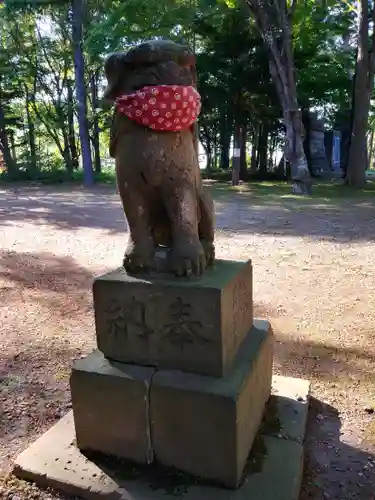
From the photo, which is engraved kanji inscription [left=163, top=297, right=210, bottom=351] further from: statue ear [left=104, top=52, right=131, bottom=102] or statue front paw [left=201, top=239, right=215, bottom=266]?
statue ear [left=104, top=52, right=131, bottom=102]

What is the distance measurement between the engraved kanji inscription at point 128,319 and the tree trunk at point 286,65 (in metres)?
9.55

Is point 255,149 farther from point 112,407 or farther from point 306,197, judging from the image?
point 112,407

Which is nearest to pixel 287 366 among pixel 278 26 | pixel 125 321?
pixel 125 321

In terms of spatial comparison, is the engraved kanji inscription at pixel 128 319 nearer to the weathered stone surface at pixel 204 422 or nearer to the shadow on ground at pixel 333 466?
the weathered stone surface at pixel 204 422

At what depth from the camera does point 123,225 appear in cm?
714

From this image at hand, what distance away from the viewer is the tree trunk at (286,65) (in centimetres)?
1023

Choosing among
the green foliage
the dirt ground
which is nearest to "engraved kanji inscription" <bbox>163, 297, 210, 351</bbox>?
the dirt ground

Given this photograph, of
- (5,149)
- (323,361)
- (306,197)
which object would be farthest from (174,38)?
(323,361)

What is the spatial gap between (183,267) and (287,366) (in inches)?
52.7

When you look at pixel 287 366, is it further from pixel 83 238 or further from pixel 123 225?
pixel 123 225

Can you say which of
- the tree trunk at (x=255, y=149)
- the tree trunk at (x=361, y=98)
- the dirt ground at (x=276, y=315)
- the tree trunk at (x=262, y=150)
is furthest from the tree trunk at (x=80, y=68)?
the tree trunk at (x=361, y=98)

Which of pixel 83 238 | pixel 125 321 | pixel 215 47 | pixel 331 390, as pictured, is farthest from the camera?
pixel 215 47

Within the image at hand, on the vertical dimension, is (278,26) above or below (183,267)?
above

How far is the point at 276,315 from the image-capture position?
11.5ft
